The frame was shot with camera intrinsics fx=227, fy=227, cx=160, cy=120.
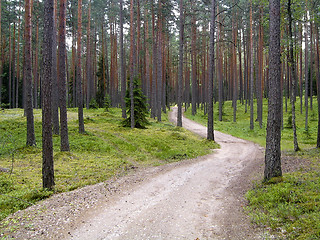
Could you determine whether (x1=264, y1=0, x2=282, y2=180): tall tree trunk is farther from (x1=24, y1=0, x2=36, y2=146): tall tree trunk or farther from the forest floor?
(x1=24, y1=0, x2=36, y2=146): tall tree trunk

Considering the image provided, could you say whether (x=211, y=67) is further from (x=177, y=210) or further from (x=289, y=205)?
(x=177, y=210)

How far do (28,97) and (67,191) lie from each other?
8370 mm

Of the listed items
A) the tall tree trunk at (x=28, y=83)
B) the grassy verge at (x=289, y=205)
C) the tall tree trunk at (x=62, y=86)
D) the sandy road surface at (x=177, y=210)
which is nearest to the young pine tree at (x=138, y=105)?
the tall tree trunk at (x=62, y=86)

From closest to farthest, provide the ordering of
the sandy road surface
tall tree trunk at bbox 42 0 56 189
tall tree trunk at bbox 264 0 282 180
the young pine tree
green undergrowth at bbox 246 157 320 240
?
1. green undergrowth at bbox 246 157 320 240
2. the sandy road surface
3. tall tree trunk at bbox 42 0 56 189
4. tall tree trunk at bbox 264 0 282 180
5. the young pine tree

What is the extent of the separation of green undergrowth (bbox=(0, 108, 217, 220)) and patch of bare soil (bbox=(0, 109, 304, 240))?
31.6 inches

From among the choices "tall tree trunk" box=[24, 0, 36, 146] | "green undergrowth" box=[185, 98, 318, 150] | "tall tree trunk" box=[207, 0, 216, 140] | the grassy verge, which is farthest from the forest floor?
"green undergrowth" box=[185, 98, 318, 150]

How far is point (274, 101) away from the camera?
759cm

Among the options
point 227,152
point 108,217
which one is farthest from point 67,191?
point 227,152

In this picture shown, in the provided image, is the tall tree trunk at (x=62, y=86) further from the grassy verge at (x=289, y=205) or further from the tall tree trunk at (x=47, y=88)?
the grassy verge at (x=289, y=205)

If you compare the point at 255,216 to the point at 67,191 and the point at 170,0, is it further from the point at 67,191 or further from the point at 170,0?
the point at 170,0

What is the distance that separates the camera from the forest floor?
4910mm

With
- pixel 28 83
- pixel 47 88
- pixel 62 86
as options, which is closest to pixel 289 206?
pixel 47 88

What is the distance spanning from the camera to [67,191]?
25.0ft

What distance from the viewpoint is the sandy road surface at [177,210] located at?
193 inches
